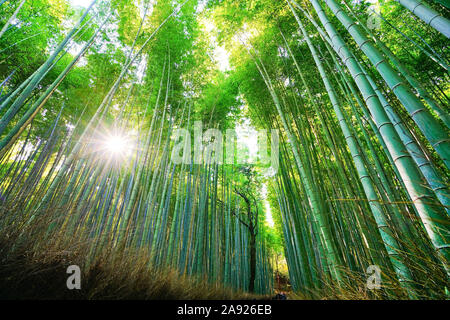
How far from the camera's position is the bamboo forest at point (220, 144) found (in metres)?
0.90

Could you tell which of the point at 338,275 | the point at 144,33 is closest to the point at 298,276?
the point at 338,275

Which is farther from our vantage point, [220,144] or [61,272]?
[220,144]

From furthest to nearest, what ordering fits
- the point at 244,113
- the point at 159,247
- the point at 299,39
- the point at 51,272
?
the point at 244,113
the point at 299,39
the point at 159,247
the point at 51,272

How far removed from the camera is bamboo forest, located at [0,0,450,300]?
2.97ft

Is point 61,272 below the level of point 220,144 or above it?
below

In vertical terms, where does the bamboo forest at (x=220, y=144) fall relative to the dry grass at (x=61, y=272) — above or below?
above

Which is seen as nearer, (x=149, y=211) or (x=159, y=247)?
(x=149, y=211)

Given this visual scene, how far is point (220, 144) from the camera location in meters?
4.39

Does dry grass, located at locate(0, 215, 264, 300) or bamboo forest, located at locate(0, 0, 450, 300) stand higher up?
bamboo forest, located at locate(0, 0, 450, 300)

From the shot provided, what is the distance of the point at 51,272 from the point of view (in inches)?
38.4
